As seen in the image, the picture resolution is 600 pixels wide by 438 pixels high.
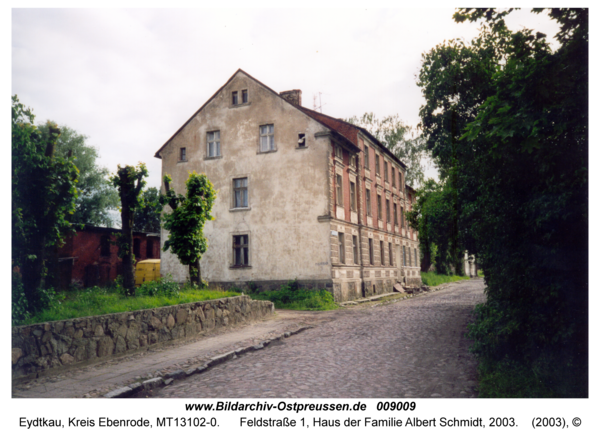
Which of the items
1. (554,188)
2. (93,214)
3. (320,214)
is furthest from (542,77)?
(93,214)

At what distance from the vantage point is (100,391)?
20.8 feet

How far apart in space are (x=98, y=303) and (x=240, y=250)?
15065 mm

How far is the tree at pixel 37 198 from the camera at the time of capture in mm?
7887

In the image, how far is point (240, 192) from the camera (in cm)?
2520

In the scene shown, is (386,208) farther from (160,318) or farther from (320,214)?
(160,318)

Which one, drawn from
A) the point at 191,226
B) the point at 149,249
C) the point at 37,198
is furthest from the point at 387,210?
the point at 37,198

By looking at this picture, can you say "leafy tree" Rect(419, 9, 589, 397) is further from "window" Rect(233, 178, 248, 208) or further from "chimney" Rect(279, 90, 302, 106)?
"chimney" Rect(279, 90, 302, 106)

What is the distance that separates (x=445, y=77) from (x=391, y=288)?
23.6 metres

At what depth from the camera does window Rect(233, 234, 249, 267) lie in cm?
2469

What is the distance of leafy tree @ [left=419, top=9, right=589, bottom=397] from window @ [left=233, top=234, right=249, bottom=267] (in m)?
18.3

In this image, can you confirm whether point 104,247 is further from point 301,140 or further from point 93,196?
point 301,140

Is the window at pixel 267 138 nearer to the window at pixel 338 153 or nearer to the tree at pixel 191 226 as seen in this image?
the window at pixel 338 153

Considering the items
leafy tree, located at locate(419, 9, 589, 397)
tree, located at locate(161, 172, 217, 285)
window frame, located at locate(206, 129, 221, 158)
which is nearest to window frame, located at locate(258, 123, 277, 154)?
window frame, located at locate(206, 129, 221, 158)
